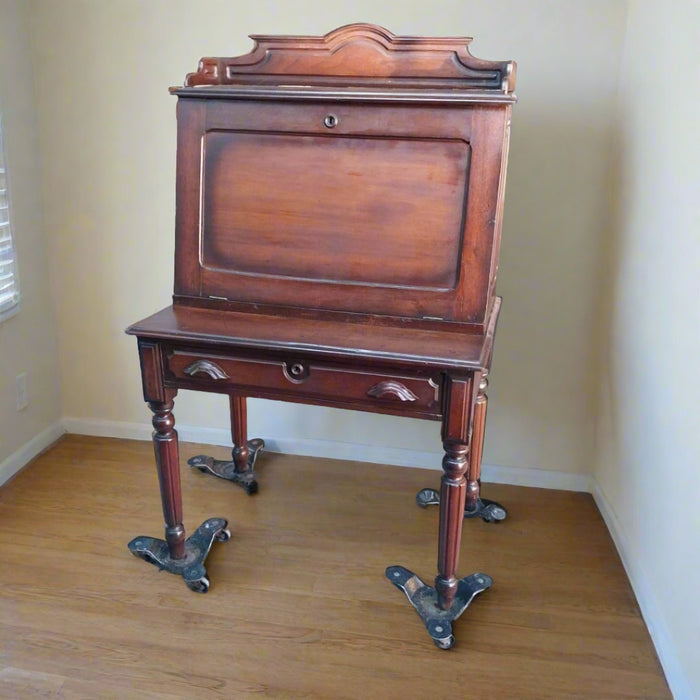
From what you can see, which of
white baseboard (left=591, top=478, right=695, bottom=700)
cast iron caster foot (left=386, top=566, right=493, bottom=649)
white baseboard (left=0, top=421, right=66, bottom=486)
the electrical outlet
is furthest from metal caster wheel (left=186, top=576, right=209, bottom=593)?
white baseboard (left=591, top=478, right=695, bottom=700)

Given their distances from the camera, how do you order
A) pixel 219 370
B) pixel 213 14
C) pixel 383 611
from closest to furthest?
pixel 219 370
pixel 383 611
pixel 213 14

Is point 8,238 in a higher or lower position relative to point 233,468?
higher

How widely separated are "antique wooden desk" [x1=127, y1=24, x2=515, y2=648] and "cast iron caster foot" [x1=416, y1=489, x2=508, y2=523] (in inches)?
16.7

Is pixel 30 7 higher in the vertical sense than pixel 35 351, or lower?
higher

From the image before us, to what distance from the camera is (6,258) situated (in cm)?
236

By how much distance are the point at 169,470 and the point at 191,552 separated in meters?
0.30

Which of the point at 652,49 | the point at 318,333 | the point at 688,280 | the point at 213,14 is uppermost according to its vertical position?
the point at 213,14

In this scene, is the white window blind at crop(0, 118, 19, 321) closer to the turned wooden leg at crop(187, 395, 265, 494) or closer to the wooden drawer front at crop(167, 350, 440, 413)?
the turned wooden leg at crop(187, 395, 265, 494)

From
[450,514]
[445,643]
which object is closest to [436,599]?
[445,643]

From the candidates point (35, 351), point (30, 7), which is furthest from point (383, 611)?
point (30, 7)

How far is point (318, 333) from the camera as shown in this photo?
1.68 metres

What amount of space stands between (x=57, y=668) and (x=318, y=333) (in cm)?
103

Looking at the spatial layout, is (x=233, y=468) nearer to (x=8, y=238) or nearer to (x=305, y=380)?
(x=305, y=380)

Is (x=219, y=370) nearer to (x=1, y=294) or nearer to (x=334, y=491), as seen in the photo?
(x=334, y=491)
